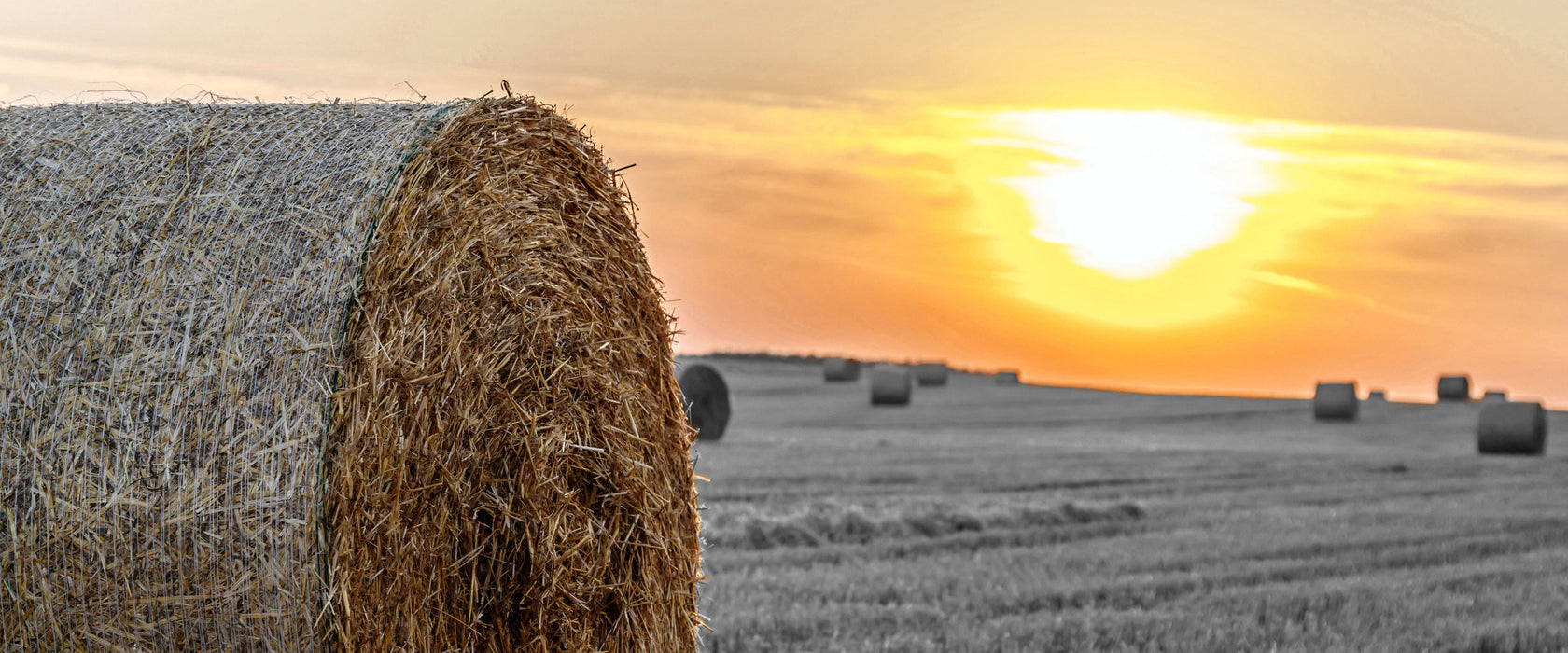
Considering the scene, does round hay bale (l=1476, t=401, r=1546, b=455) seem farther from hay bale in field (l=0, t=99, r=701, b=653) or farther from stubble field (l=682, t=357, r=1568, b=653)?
hay bale in field (l=0, t=99, r=701, b=653)

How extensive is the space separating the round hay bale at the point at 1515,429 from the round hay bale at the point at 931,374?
22073mm

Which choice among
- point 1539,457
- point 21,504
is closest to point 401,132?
point 21,504

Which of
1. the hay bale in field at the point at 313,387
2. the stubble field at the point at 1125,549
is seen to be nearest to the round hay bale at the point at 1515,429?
the stubble field at the point at 1125,549

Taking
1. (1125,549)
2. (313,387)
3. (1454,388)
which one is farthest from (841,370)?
(313,387)

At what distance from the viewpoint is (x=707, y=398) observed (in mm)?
24297

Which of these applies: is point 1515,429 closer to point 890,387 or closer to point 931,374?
point 890,387

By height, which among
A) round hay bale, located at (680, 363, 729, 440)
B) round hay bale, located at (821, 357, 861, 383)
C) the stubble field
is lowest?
the stubble field

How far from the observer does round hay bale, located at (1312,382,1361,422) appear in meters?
35.7

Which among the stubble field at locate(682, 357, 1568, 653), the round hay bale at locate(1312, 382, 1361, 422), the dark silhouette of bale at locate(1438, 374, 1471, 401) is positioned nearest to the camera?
the stubble field at locate(682, 357, 1568, 653)

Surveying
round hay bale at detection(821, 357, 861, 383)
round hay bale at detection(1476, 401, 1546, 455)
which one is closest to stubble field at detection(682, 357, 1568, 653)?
round hay bale at detection(1476, 401, 1546, 455)

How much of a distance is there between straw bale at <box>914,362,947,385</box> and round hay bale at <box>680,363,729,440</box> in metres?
22.7

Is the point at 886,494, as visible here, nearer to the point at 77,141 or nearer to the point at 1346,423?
the point at 77,141

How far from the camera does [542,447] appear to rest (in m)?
5.20

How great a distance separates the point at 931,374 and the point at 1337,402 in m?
14.4
